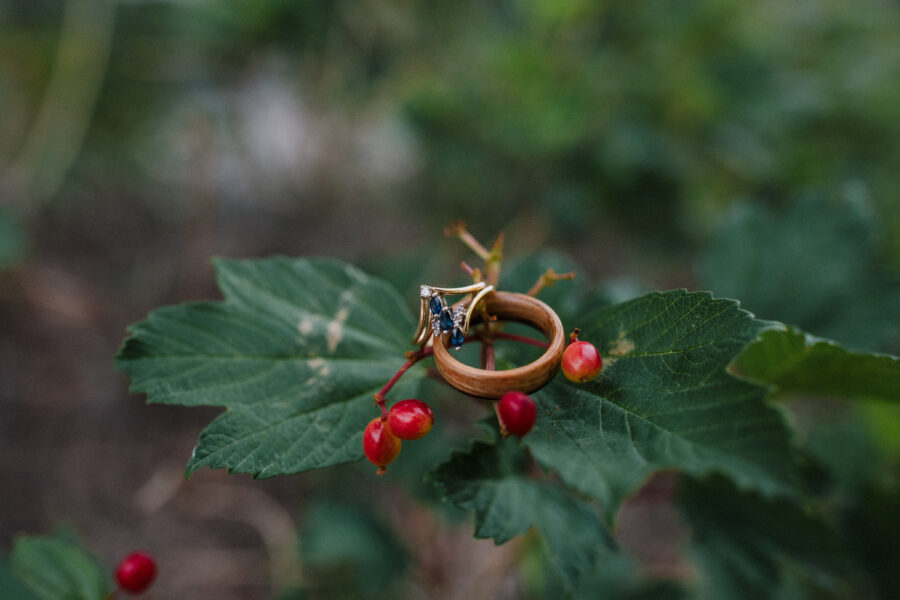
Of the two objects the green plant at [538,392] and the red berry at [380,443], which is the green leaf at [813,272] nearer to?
the green plant at [538,392]

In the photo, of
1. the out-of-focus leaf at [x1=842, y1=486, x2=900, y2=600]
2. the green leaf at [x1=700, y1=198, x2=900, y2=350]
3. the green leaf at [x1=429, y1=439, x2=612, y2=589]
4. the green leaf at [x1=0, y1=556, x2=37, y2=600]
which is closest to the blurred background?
the green leaf at [x1=700, y1=198, x2=900, y2=350]

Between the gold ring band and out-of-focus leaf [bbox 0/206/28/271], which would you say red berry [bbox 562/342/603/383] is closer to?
the gold ring band

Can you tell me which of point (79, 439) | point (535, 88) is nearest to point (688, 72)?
point (535, 88)

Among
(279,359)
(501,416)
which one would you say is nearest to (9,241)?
(279,359)

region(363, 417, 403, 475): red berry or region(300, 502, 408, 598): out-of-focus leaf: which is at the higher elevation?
region(363, 417, 403, 475): red berry

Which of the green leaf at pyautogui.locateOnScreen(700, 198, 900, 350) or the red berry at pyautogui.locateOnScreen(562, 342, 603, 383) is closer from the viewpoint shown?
the red berry at pyautogui.locateOnScreen(562, 342, 603, 383)

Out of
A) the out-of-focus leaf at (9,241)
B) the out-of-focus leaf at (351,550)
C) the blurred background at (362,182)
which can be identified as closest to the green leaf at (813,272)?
the blurred background at (362,182)

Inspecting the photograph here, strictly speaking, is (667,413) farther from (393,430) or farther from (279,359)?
(279,359)
